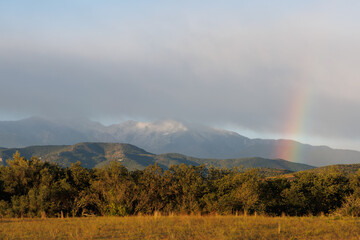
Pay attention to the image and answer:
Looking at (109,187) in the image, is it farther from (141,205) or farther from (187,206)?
(187,206)

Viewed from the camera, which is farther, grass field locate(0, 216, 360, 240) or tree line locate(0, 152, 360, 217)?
tree line locate(0, 152, 360, 217)

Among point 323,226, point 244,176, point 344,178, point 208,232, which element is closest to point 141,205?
point 244,176

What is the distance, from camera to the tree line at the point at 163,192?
3017cm

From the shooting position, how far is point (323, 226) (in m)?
18.2

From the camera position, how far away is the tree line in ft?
99.0

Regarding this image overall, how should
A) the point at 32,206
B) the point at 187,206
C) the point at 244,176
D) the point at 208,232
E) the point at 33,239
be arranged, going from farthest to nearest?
the point at 244,176
the point at 187,206
the point at 32,206
the point at 208,232
the point at 33,239

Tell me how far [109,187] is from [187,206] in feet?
29.1

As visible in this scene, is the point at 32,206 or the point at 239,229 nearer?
the point at 239,229

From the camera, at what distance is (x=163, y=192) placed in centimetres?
3419

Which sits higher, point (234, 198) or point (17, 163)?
point (17, 163)

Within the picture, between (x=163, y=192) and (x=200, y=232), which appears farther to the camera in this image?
(x=163, y=192)

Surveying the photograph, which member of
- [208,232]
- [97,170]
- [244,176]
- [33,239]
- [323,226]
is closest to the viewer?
[33,239]

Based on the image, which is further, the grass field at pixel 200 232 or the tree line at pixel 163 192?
the tree line at pixel 163 192

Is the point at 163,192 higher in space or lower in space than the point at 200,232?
lower
